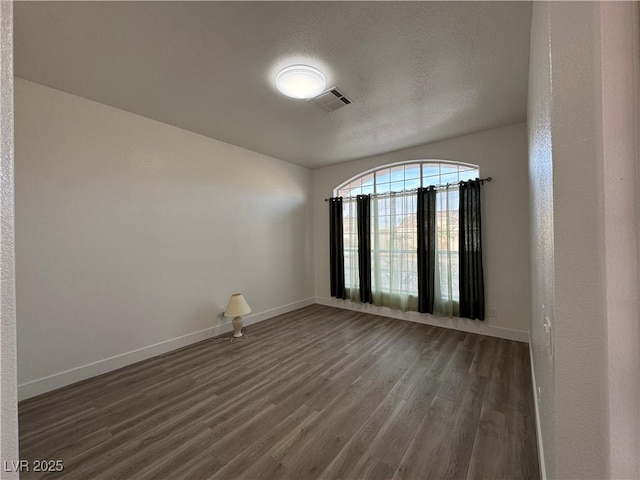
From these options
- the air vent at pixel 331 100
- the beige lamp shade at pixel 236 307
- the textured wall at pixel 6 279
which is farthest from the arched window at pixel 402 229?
the textured wall at pixel 6 279

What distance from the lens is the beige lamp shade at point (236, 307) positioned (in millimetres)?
3205

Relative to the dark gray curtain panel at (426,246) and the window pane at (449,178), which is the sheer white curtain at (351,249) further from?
the window pane at (449,178)

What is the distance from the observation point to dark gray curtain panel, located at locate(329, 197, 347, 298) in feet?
14.8

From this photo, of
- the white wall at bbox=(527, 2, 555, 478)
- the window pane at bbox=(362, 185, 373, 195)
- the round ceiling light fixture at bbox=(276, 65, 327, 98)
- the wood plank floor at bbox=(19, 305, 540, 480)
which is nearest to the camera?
the white wall at bbox=(527, 2, 555, 478)

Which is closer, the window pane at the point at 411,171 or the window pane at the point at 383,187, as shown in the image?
the window pane at the point at 411,171

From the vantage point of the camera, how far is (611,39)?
618mm

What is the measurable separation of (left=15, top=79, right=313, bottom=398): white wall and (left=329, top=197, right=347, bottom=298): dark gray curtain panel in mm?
1367

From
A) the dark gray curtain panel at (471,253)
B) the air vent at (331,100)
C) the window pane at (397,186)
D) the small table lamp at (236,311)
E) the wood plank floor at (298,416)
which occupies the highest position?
the air vent at (331,100)

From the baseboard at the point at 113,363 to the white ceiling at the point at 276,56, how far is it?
8.24ft

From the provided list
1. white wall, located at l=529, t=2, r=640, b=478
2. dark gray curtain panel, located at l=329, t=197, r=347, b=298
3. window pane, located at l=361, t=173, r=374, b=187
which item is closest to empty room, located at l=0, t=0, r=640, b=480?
white wall, located at l=529, t=2, r=640, b=478

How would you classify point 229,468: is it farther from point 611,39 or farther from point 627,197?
point 611,39

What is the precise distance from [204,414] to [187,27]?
8.70ft

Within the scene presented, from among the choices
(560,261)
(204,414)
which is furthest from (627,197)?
(204,414)

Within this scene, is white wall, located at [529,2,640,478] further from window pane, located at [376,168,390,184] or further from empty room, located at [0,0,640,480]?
window pane, located at [376,168,390,184]
